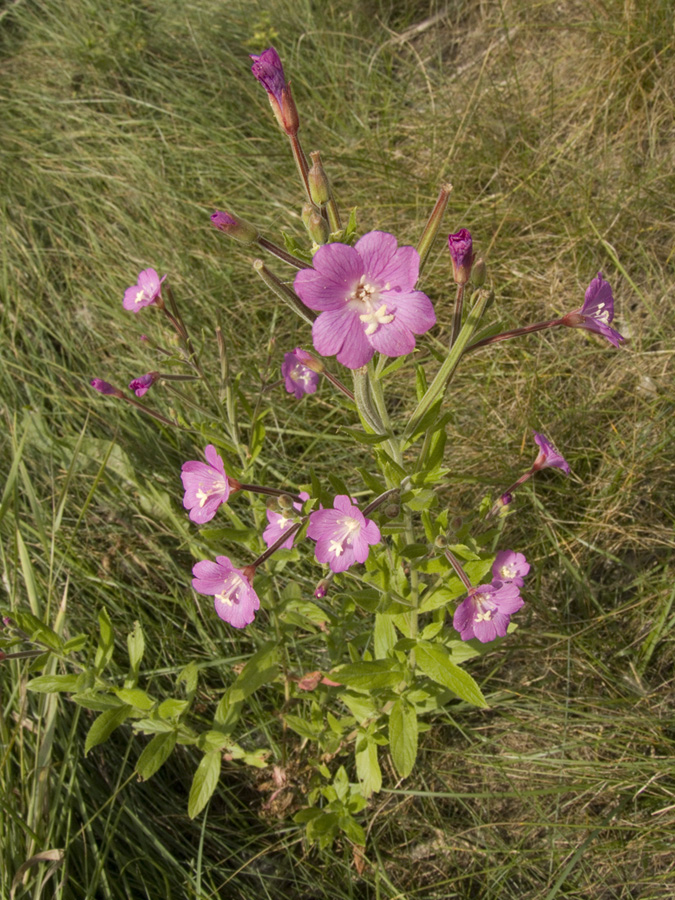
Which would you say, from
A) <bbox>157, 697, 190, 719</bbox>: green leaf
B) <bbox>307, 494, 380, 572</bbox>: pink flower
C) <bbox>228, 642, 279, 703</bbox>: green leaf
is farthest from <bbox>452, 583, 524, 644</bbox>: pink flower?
<bbox>157, 697, 190, 719</bbox>: green leaf

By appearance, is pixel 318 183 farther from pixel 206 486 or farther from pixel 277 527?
pixel 277 527

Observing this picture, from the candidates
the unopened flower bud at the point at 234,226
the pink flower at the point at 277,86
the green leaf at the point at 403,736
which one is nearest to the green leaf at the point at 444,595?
the green leaf at the point at 403,736

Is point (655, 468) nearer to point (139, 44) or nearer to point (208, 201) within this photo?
point (208, 201)

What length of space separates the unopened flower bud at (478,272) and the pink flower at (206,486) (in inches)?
37.6

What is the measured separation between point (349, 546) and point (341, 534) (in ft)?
0.15

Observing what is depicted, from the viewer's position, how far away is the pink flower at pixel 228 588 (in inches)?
88.0

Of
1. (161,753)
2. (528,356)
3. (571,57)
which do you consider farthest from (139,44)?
(161,753)

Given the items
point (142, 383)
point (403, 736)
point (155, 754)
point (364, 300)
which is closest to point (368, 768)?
point (403, 736)

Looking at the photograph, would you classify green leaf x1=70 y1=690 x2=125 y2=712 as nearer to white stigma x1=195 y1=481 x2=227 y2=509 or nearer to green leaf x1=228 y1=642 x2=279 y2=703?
green leaf x1=228 y1=642 x2=279 y2=703

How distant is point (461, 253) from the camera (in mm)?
1779

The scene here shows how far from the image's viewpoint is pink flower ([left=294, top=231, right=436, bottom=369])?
159 cm

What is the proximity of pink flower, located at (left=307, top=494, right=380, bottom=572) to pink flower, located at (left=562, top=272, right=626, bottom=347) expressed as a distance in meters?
0.83

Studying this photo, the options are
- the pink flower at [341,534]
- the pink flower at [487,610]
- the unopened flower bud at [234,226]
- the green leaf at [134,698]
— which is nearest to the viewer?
the unopened flower bud at [234,226]

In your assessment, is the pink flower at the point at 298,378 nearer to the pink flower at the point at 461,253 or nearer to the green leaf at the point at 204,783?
the pink flower at the point at 461,253
